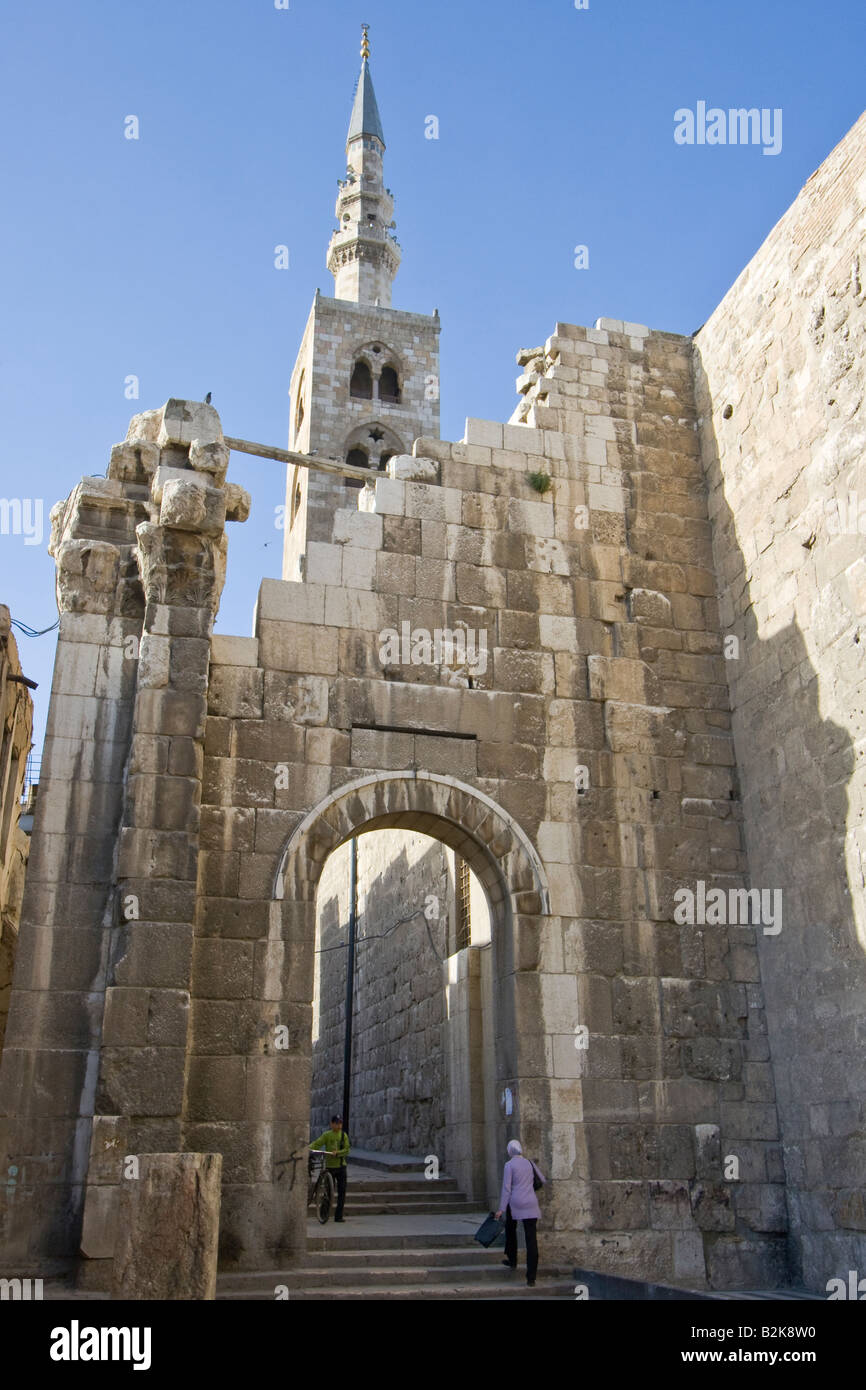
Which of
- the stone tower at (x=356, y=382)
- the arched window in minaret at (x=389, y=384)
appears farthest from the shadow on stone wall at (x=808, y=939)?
the arched window in minaret at (x=389, y=384)

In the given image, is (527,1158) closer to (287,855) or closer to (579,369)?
(287,855)

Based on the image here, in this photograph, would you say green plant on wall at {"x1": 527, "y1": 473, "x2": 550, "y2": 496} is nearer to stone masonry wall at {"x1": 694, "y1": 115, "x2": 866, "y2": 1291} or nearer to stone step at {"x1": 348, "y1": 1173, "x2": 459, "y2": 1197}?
stone masonry wall at {"x1": 694, "y1": 115, "x2": 866, "y2": 1291}

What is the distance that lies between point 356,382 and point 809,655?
19.4m

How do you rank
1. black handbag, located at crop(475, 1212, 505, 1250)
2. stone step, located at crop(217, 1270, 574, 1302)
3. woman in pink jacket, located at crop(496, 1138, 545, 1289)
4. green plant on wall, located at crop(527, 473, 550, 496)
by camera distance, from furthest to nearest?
green plant on wall, located at crop(527, 473, 550, 496) → black handbag, located at crop(475, 1212, 505, 1250) → woman in pink jacket, located at crop(496, 1138, 545, 1289) → stone step, located at crop(217, 1270, 574, 1302)

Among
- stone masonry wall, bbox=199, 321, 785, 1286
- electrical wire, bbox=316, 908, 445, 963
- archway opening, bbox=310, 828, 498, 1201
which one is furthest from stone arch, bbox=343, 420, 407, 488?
stone masonry wall, bbox=199, 321, 785, 1286

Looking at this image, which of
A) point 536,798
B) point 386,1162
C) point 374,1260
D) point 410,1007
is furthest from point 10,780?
point 374,1260

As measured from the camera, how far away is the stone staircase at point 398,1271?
7551mm

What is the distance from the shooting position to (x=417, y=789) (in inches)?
368

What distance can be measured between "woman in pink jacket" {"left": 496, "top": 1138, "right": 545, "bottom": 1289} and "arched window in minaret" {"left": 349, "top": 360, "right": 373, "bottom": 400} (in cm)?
2111

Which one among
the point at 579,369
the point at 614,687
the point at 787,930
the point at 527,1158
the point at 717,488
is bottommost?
the point at 527,1158

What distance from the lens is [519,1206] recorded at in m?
7.99

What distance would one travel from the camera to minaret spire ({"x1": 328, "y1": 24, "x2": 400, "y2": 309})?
29859 millimetres

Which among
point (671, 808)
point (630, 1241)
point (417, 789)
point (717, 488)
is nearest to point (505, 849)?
point (417, 789)
